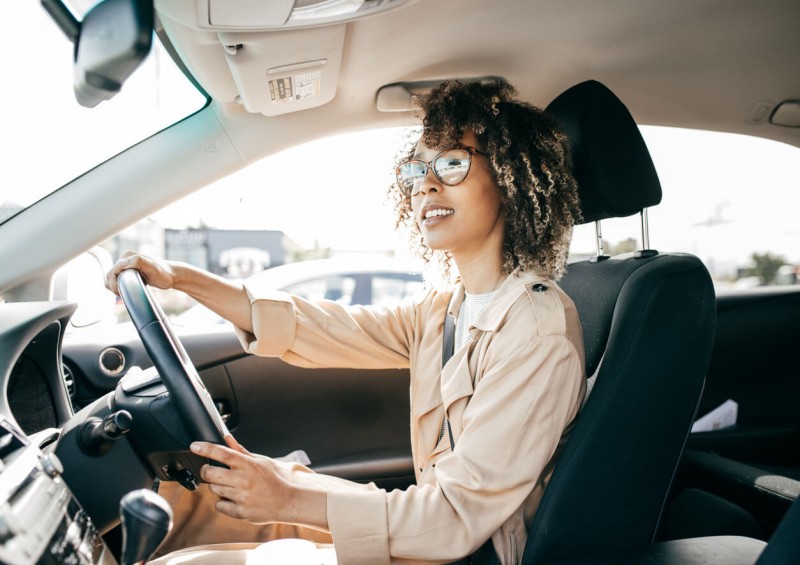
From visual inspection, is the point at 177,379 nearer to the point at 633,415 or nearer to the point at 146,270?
the point at 146,270

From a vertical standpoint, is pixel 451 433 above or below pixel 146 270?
below

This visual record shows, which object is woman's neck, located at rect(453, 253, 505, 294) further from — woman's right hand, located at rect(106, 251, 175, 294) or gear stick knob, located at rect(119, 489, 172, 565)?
gear stick knob, located at rect(119, 489, 172, 565)

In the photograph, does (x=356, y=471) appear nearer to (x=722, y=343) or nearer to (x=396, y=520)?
(x=396, y=520)

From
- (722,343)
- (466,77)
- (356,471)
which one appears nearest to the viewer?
(466,77)

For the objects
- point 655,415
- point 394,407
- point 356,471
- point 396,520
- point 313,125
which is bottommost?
point 356,471

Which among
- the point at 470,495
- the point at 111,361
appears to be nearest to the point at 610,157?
the point at 470,495

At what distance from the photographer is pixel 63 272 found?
1.71 meters

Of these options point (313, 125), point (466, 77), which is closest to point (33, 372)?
point (313, 125)

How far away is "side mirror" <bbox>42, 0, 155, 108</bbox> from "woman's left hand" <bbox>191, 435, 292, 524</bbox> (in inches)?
23.3

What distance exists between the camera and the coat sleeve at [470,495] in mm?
1072

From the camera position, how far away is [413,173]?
1.55 meters

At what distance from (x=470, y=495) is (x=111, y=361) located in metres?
1.38

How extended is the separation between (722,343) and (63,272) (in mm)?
2402

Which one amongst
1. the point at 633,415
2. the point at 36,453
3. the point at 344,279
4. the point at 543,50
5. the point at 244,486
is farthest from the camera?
the point at 344,279
